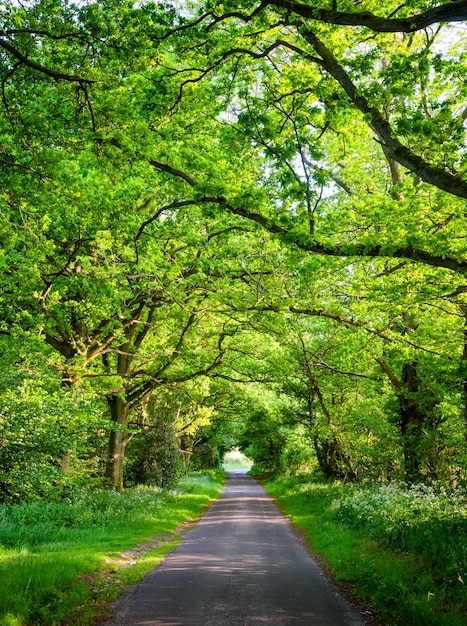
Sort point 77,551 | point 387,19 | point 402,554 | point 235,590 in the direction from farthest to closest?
point 77,551 < point 402,554 < point 235,590 < point 387,19

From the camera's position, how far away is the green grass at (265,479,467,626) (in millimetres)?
7242

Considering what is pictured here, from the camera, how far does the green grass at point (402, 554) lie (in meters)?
7.24

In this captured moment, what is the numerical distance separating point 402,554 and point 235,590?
3.24 meters

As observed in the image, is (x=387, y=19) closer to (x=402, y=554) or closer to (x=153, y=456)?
(x=402, y=554)

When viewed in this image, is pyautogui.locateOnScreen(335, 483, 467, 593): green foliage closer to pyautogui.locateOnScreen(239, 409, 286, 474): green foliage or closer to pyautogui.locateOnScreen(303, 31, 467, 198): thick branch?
pyautogui.locateOnScreen(303, 31, 467, 198): thick branch

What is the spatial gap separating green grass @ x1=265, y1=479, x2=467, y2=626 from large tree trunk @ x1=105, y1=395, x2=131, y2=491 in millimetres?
9857

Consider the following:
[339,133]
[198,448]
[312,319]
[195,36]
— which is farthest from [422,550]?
[198,448]

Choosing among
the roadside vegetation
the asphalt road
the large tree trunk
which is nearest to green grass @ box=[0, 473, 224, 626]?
the roadside vegetation

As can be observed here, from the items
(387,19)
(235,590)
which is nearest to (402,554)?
(235,590)

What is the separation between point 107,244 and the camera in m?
13.6

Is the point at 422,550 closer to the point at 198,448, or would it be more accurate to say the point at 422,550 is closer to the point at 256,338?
the point at 256,338

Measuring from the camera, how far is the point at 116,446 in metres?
22.2

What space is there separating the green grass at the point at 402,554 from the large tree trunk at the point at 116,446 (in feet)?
32.3

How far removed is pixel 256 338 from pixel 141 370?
6.01m
